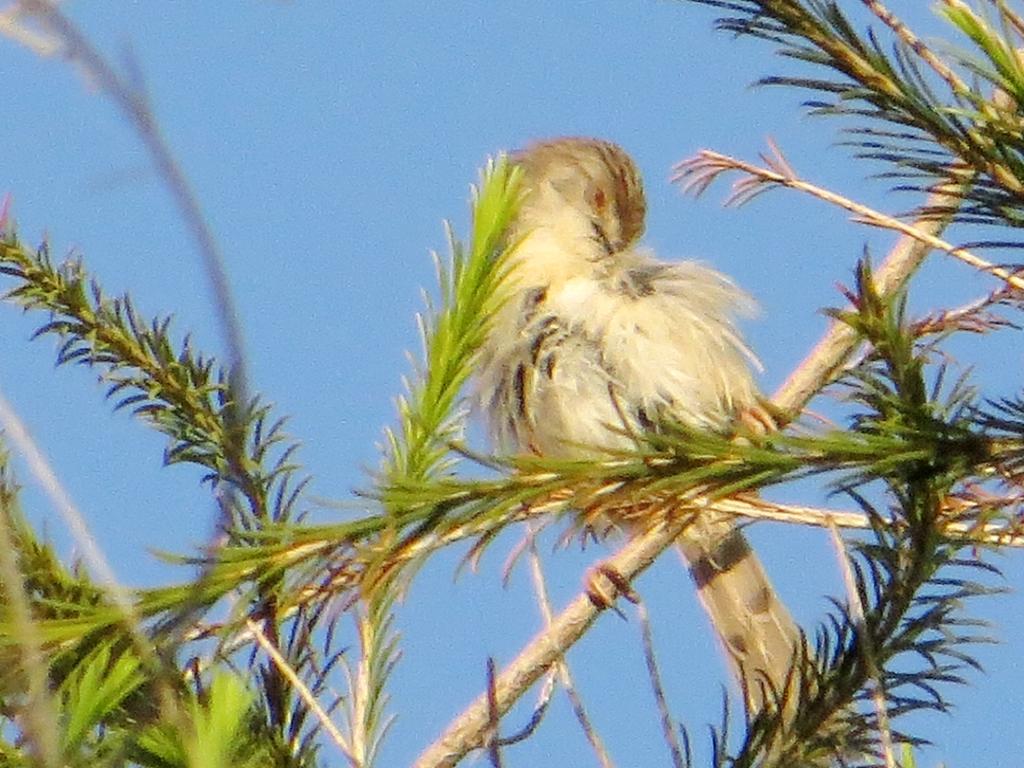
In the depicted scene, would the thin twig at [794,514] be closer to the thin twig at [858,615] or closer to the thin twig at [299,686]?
the thin twig at [858,615]

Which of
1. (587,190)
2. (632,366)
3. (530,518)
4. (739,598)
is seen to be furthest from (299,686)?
(587,190)

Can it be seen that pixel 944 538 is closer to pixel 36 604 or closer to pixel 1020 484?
pixel 1020 484

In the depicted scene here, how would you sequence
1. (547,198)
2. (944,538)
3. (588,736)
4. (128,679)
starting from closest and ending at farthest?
(128,679), (944,538), (588,736), (547,198)

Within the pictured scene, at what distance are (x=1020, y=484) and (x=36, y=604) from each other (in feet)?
2.67

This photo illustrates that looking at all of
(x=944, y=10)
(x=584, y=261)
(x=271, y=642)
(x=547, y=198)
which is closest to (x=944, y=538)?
(x=944, y=10)

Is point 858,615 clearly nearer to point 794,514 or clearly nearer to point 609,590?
point 794,514

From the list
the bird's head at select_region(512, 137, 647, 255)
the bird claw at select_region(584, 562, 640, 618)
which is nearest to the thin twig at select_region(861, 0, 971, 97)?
the bird claw at select_region(584, 562, 640, 618)

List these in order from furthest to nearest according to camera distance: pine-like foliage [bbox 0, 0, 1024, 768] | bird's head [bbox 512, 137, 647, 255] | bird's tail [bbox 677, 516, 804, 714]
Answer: bird's head [bbox 512, 137, 647, 255] → bird's tail [bbox 677, 516, 804, 714] → pine-like foliage [bbox 0, 0, 1024, 768]

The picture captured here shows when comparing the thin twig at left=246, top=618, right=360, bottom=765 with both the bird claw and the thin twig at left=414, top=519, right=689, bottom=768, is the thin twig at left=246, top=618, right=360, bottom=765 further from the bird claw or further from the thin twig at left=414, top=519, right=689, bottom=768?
the bird claw

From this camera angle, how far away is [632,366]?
3029 millimetres

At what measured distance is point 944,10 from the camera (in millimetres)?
1154

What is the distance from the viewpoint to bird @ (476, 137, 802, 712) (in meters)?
2.96

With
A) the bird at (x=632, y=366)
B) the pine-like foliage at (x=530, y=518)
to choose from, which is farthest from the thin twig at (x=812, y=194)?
the bird at (x=632, y=366)

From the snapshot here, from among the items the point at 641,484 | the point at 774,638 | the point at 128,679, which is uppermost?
the point at 774,638
